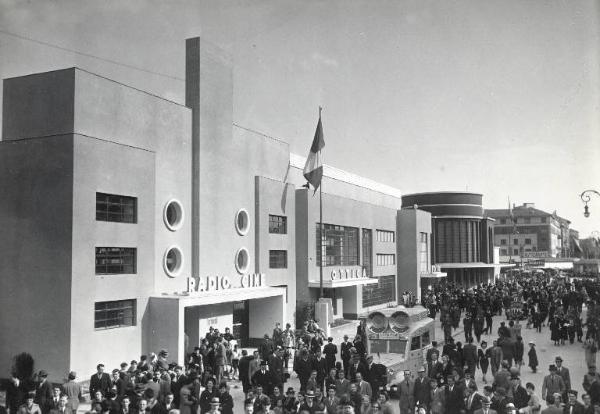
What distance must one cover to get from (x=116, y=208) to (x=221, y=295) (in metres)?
6.24

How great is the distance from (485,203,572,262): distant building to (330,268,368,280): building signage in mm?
89726

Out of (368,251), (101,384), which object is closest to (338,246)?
(368,251)

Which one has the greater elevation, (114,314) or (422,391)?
(114,314)

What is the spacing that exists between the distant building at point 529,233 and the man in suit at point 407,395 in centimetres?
11850

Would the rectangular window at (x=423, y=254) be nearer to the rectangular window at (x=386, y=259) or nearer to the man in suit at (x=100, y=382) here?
the rectangular window at (x=386, y=259)

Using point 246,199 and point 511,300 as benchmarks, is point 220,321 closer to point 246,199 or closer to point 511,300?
point 246,199

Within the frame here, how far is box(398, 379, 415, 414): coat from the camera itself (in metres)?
14.5

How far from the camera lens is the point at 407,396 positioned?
47.6ft

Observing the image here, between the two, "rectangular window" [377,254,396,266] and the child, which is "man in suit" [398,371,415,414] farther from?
"rectangular window" [377,254,396,266]

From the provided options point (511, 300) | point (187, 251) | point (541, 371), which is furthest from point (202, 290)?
point (511, 300)

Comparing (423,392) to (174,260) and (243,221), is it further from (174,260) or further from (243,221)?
(243,221)

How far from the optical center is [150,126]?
81.8 feet

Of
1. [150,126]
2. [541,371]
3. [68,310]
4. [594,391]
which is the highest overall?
[150,126]

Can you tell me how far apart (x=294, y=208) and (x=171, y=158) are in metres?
11.4
